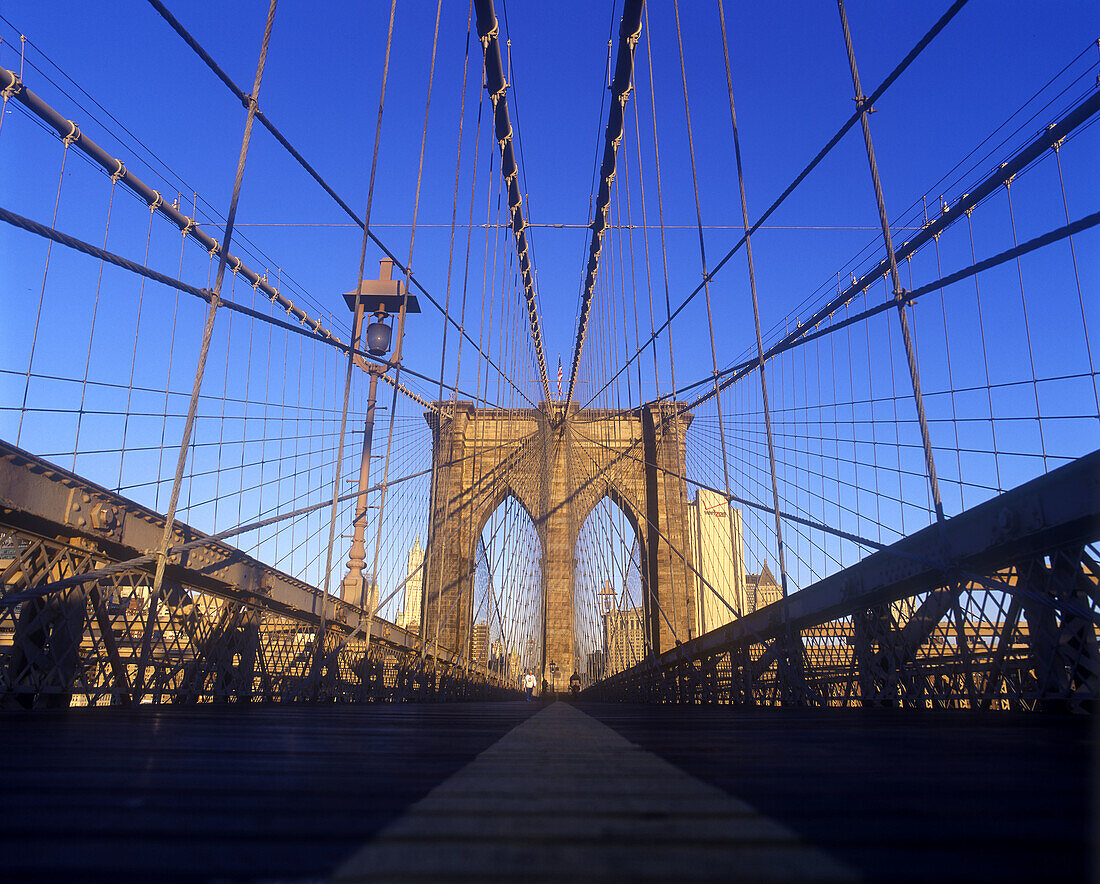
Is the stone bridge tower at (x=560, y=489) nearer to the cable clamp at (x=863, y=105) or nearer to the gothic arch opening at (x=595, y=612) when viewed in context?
the gothic arch opening at (x=595, y=612)

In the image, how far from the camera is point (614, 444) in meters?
19.8

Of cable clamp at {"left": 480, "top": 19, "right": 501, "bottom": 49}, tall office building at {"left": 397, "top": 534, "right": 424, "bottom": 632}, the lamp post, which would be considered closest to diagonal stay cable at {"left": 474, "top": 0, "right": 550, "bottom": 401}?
cable clamp at {"left": 480, "top": 19, "right": 501, "bottom": 49}

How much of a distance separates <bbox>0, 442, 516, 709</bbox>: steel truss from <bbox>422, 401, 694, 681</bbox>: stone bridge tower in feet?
33.9

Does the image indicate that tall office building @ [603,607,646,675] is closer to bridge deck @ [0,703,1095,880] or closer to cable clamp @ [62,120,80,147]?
cable clamp @ [62,120,80,147]

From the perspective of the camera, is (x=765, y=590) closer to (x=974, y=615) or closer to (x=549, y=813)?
(x=974, y=615)

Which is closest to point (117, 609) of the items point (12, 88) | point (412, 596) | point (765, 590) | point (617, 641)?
point (12, 88)

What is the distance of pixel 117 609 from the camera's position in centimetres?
482

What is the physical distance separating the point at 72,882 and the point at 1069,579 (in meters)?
2.61

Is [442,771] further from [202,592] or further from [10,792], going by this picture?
[202,592]

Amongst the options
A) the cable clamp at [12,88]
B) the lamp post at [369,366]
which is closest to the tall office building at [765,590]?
the lamp post at [369,366]

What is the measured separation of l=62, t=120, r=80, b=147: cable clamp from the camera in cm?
566

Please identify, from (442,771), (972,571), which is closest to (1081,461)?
(972,571)

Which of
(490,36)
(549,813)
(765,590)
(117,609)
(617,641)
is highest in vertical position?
(490,36)

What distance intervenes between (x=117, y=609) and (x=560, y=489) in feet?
46.5
